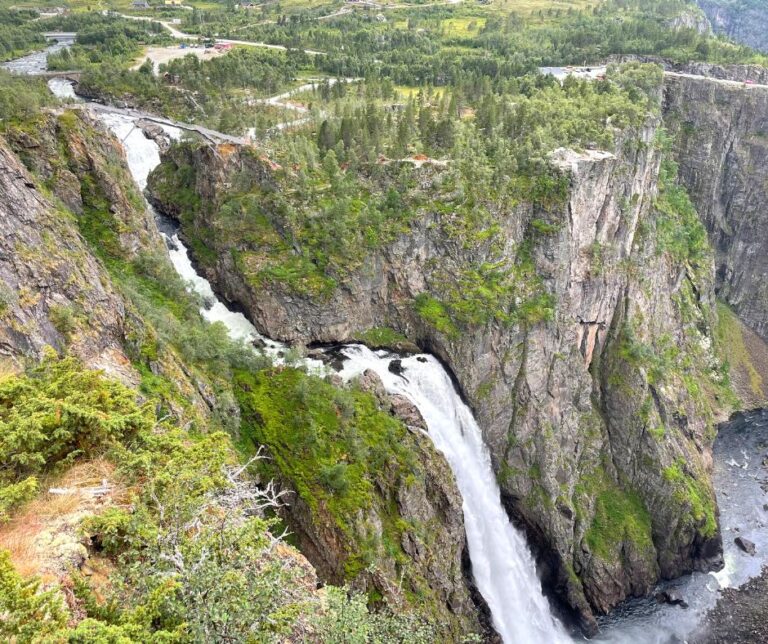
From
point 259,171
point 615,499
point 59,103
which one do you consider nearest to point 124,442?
point 259,171

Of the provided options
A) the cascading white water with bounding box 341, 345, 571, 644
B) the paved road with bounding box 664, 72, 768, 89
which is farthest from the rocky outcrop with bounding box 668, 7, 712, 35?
the cascading white water with bounding box 341, 345, 571, 644

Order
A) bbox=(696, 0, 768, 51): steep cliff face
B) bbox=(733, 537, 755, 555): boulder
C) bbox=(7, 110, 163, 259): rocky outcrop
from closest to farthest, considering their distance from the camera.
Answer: bbox=(7, 110, 163, 259): rocky outcrop < bbox=(733, 537, 755, 555): boulder < bbox=(696, 0, 768, 51): steep cliff face

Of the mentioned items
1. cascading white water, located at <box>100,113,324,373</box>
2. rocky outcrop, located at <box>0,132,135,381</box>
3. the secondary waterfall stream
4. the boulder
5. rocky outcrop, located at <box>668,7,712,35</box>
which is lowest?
the boulder

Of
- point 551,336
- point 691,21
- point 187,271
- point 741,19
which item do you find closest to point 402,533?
point 551,336

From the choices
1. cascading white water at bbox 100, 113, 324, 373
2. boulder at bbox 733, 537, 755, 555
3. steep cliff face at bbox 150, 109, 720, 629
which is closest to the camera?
cascading white water at bbox 100, 113, 324, 373

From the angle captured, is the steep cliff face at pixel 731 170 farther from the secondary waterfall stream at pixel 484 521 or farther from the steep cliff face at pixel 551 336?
the secondary waterfall stream at pixel 484 521

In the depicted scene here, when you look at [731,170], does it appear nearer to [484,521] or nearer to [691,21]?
[691,21]

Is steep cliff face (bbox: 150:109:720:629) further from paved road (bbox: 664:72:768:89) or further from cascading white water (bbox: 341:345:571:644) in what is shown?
paved road (bbox: 664:72:768:89)
